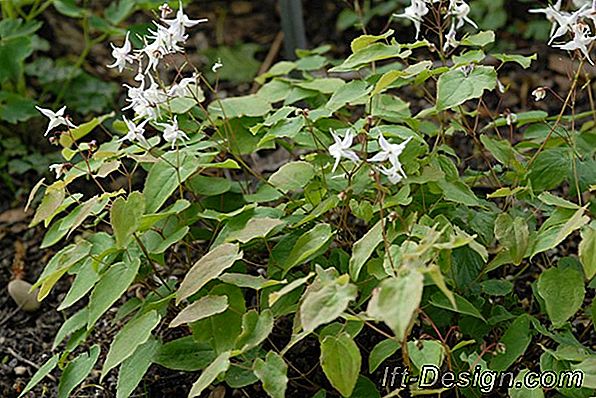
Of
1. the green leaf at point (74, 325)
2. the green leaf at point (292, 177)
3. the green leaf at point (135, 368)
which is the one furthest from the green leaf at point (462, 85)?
the green leaf at point (74, 325)

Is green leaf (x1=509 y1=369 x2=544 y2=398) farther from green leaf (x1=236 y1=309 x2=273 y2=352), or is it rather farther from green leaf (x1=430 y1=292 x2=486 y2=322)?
green leaf (x1=236 y1=309 x2=273 y2=352)

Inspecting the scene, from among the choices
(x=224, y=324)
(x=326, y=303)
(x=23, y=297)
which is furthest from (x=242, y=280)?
(x=23, y=297)

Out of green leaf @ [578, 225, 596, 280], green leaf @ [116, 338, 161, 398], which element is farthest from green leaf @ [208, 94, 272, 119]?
green leaf @ [578, 225, 596, 280]

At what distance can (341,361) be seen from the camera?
3.60 ft

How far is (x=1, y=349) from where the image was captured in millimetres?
1767

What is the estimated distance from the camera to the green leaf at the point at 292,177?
140 cm

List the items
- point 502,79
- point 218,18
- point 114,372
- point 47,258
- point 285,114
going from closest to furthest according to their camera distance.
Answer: point 285,114, point 114,372, point 47,258, point 502,79, point 218,18

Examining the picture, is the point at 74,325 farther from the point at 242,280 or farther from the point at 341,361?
the point at 341,361

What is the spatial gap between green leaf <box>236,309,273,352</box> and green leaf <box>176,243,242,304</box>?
8 centimetres

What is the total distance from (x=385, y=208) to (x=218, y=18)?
1.90 metres

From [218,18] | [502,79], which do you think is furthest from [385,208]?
[218,18]

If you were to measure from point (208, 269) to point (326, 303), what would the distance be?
0.26 metres

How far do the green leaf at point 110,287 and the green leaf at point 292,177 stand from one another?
250mm

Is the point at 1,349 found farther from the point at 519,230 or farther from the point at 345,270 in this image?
the point at 519,230
